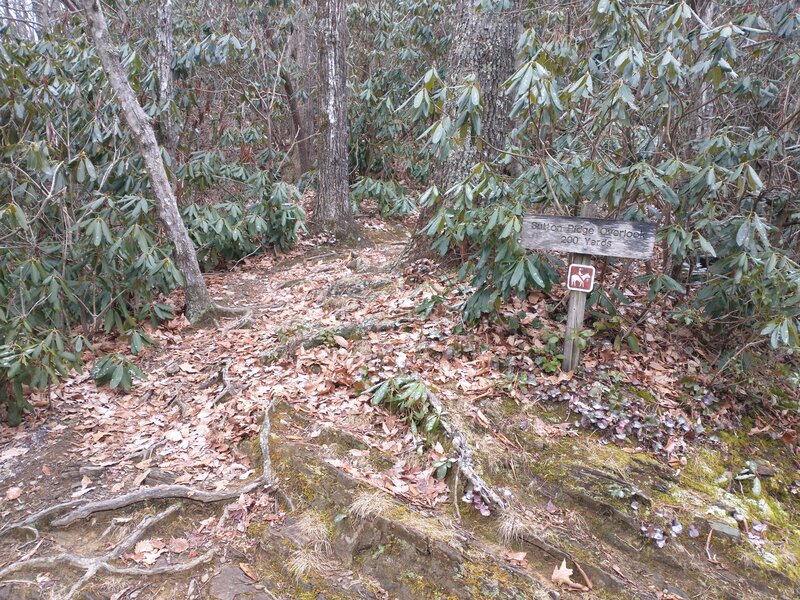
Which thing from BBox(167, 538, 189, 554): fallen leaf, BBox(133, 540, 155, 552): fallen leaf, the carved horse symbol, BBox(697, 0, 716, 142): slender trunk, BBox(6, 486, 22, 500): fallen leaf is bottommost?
BBox(167, 538, 189, 554): fallen leaf

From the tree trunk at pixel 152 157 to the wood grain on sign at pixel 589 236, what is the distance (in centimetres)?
371

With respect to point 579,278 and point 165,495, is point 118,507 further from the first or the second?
point 579,278

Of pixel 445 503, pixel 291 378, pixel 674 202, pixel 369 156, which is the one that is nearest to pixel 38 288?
pixel 291 378

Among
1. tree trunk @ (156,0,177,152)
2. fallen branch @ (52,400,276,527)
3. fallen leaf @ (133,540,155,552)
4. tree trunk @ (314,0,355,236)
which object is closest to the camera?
fallen leaf @ (133,540,155,552)

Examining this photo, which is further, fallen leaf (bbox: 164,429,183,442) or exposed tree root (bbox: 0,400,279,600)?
fallen leaf (bbox: 164,429,183,442)

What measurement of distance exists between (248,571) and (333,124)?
6592 millimetres

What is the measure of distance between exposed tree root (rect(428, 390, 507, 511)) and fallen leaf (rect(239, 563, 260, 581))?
1.23 m

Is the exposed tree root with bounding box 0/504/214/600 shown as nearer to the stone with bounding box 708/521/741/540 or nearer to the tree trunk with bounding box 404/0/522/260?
the stone with bounding box 708/521/741/540

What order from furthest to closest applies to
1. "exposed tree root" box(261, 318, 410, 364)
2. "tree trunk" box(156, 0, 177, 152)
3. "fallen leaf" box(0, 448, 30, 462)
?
"tree trunk" box(156, 0, 177, 152) < "exposed tree root" box(261, 318, 410, 364) < "fallen leaf" box(0, 448, 30, 462)

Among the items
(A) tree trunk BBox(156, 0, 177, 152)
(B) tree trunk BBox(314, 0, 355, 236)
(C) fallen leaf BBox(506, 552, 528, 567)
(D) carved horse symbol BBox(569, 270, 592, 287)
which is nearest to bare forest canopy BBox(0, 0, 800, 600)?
(C) fallen leaf BBox(506, 552, 528, 567)

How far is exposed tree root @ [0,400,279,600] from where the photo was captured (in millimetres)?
2779

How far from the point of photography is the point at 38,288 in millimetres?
4602

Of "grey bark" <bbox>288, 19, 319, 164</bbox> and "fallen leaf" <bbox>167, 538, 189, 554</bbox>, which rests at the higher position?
"grey bark" <bbox>288, 19, 319, 164</bbox>

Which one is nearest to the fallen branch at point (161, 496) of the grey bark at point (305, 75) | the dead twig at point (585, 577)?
the dead twig at point (585, 577)
